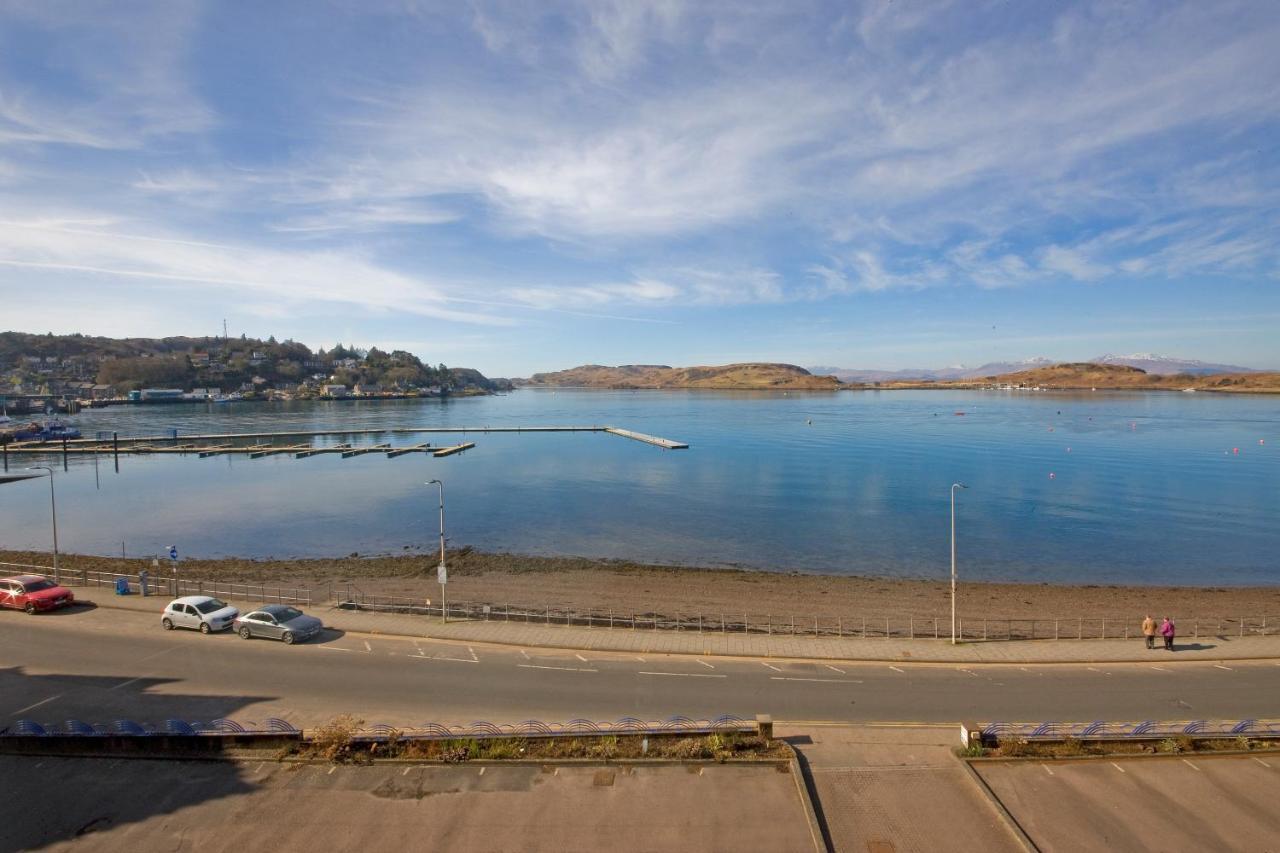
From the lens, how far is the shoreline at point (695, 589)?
3356 cm

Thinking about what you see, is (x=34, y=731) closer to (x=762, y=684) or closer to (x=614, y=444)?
(x=762, y=684)

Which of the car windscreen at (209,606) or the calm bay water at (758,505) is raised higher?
the car windscreen at (209,606)

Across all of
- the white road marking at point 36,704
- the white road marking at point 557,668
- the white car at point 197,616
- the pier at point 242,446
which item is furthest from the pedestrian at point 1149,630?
the pier at point 242,446

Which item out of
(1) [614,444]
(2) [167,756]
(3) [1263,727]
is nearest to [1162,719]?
(3) [1263,727]

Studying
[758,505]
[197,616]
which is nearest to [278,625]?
[197,616]

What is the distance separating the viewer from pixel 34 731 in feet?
50.2

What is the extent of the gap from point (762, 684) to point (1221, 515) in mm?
62974

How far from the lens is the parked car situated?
22500 millimetres

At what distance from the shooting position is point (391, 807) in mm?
13008

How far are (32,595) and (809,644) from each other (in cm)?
3092

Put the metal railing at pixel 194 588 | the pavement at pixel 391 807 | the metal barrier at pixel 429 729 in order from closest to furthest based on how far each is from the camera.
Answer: the pavement at pixel 391 807, the metal barrier at pixel 429 729, the metal railing at pixel 194 588

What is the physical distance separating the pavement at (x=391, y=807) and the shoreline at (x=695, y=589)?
18.7 metres

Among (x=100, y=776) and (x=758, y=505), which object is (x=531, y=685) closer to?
(x=100, y=776)

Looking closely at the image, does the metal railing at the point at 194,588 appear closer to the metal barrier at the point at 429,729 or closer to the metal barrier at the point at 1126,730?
the metal barrier at the point at 429,729
